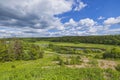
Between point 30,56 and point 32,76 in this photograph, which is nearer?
point 32,76

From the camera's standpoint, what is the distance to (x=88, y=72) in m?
29.2

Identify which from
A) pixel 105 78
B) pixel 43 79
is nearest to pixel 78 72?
pixel 105 78

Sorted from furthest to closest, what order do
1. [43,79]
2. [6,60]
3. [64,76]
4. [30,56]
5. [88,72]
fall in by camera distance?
[30,56], [6,60], [88,72], [64,76], [43,79]

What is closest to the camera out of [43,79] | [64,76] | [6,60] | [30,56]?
[43,79]

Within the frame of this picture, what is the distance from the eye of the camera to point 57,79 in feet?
84.5

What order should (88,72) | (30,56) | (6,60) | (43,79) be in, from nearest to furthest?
A: (43,79), (88,72), (6,60), (30,56)

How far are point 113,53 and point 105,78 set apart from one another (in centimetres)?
4867

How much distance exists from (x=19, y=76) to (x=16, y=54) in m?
50.1

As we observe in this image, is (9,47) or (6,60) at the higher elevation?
(9,47)

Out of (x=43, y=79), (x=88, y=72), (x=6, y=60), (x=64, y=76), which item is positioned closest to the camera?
(x=43, y=79)

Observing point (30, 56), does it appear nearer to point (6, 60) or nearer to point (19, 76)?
point (6, 60)

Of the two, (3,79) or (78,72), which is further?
(78,72)

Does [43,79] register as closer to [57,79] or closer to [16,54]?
[57,79]

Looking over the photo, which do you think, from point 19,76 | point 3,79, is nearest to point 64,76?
point 19,76
